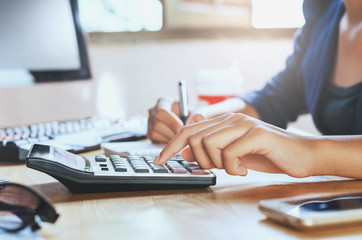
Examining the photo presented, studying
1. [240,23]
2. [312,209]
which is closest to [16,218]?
[312,209]

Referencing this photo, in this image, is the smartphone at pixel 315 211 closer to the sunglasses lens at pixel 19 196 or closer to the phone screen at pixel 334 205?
the phone screen at pixel 334 205

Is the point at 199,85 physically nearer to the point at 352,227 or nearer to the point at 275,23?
the point at 275,23

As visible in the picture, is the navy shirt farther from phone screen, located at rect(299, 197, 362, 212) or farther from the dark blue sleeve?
phone screen, located at rect(299, 197, 362, 212)

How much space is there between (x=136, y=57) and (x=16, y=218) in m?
1.11

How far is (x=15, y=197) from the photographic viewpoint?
38 centimetres

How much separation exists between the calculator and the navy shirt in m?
0.47

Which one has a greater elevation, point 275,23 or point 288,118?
point 275,23

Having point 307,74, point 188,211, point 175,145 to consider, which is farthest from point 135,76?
point 188,211

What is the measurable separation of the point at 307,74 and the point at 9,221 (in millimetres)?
831

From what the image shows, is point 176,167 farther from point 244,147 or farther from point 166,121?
point 166,121

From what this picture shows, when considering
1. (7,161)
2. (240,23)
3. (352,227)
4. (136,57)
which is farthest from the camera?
(240,23)

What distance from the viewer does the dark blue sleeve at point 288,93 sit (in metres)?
1.04

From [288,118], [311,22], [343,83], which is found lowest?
[288,118]

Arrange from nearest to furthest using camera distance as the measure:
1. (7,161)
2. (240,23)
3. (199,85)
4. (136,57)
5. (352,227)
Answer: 1. (352,227)
2. (7,161)
3. (199,85)
4. (136,57)
5. (240,23)
